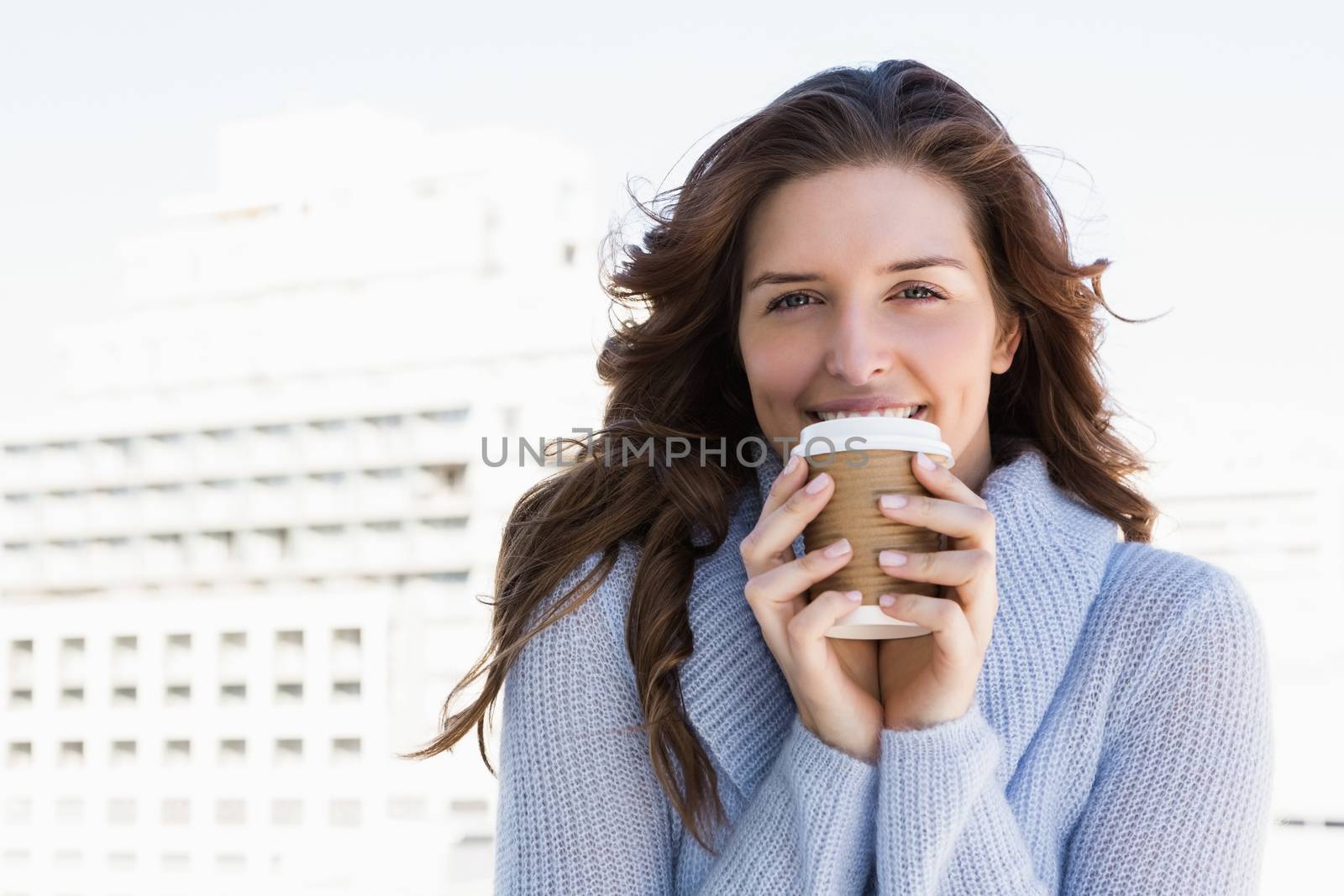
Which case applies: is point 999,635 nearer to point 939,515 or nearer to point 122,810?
point 939,515

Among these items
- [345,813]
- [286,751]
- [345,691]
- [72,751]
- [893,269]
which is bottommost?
[345,813]

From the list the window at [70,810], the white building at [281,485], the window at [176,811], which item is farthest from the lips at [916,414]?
the window at [70,810]

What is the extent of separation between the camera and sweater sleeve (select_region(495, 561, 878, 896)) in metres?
1.03

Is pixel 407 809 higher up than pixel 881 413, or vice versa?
Answer: pixel 881 413

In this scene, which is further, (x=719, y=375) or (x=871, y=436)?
(x=719, y=375)

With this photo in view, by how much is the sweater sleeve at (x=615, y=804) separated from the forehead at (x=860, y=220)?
14.3 inches

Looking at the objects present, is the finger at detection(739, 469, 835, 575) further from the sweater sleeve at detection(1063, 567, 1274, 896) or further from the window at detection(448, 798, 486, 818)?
the window at detection(448, 798, 486, 818)

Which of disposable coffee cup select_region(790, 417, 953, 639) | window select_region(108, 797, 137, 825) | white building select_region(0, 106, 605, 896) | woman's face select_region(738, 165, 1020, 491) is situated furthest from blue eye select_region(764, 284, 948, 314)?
window select_region(108, 797, 137, 825)

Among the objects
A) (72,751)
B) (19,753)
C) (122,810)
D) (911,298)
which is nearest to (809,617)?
(911,298)

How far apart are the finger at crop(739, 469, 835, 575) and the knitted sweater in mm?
161

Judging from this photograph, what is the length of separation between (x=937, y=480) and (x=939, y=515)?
3 centimetres

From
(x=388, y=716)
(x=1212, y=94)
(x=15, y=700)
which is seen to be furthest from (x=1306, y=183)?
(x=15, y=700)

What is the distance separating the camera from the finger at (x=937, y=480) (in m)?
0.95

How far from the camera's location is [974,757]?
3.32 feet
